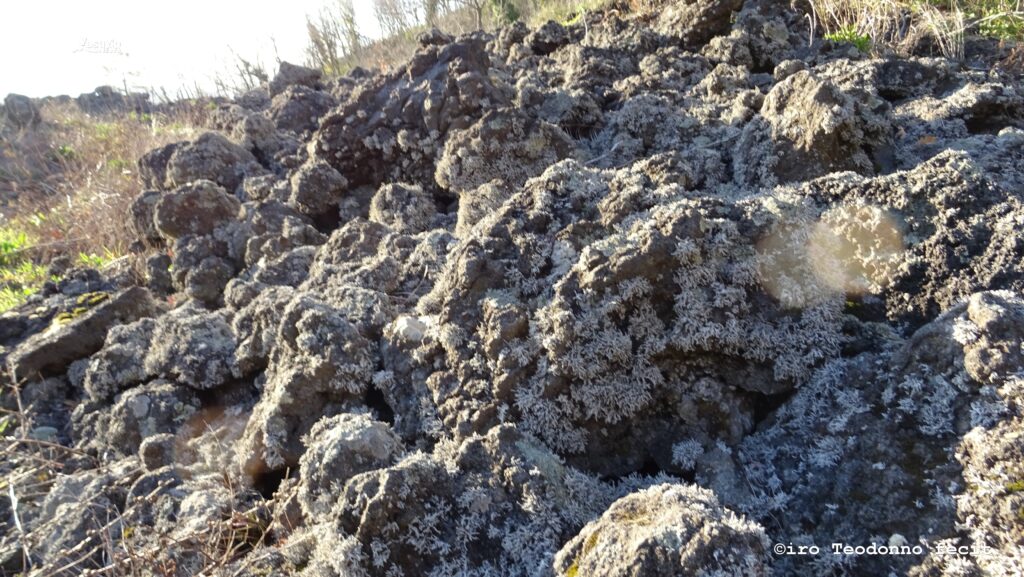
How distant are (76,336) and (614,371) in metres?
3.69

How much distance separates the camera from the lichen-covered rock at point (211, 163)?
223 inches

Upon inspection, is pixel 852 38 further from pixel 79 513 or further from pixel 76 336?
pixel 76 336

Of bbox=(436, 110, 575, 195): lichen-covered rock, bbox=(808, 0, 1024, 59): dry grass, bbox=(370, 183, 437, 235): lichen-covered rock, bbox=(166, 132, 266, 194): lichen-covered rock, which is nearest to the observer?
bbox=(436, 110, 575, 195): lichen-covered rock

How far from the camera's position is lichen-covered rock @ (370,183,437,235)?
4.11 m

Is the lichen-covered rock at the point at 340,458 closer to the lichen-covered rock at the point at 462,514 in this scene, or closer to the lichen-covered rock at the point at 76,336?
the lichen-covered rock at the point at 462,514

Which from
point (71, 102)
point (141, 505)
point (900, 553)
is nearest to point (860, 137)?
point (900, 553)

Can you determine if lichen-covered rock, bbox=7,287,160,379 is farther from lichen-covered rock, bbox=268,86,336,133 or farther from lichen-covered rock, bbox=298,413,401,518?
lichen-covered rock, bbox=268,86,336,133

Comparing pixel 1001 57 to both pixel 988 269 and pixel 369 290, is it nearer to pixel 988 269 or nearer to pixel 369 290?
pixel 988 269

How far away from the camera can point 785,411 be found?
83.0 inches

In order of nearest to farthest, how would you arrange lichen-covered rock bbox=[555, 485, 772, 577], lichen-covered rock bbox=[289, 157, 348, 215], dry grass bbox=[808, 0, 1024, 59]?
1. lichen-covered rock bbox=[555, 485, 772, 577]
2. dry grass bbox=[808, 0, 1024, 59]
3. lichen-covered rock bbox=[289, 157, 348, 215]

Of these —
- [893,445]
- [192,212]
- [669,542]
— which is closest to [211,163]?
[192,212]

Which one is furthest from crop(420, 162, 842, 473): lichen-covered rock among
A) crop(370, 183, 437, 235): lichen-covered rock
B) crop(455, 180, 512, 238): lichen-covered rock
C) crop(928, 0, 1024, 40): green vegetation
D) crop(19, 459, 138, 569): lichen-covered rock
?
crop(928, 0, 1024, 40): green vegetation

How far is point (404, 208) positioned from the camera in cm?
416

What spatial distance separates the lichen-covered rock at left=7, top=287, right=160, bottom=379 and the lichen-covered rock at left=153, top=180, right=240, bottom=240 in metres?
0.65
